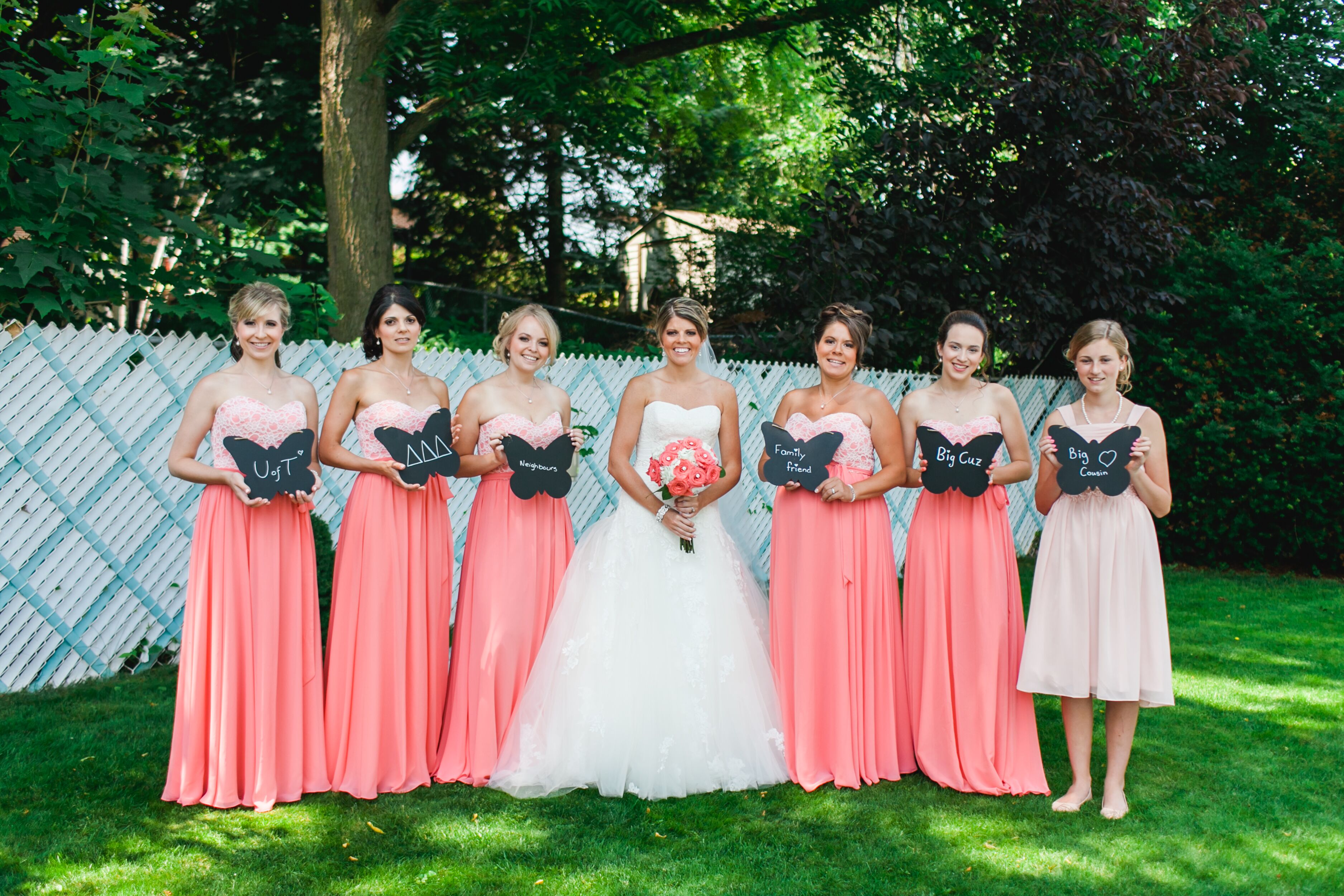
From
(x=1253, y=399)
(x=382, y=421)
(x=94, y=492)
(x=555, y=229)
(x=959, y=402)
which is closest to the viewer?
(x=382, y=421)

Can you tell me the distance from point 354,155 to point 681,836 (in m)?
7.04

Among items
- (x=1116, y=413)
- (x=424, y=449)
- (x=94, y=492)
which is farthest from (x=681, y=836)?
(x=94, y=492)

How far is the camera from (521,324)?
4.71m

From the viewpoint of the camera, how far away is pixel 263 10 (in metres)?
11.3

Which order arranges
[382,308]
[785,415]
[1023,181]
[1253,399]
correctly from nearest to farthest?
1. [382,308]
2. [785,415]
3. [1023,181]
4. [1253,399]

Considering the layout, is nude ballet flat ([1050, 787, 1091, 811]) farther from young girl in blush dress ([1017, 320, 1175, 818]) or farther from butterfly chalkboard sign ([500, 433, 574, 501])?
butterfly chalkboard sign ([500, 433, 574, 501])

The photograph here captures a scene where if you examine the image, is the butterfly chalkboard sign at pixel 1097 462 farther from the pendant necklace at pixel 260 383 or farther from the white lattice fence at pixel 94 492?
the pendant necklace at pixel 260 383

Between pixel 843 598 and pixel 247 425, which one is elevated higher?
pixel 247 425

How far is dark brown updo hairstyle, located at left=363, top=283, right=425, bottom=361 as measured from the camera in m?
4.50

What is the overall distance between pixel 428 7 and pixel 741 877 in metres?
7.57

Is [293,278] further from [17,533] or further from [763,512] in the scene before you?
[763,512]

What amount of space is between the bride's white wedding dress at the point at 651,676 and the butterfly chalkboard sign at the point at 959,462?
1006 millimetres

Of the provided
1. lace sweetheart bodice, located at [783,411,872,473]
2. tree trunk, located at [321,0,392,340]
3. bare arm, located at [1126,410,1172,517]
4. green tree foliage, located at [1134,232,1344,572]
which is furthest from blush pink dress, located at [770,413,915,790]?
green tree foliage, located at [1134,232,1344,572]

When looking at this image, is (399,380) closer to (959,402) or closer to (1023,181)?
(959,402)
